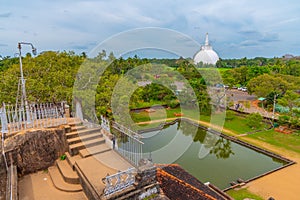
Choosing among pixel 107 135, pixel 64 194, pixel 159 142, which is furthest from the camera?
pixel 159 142

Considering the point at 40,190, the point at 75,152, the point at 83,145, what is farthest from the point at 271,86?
the point at 40,190

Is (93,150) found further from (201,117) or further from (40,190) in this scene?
(201,117)

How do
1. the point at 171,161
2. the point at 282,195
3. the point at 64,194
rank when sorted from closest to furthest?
the point at 64,194, the point at 282,195, the point at 171,161

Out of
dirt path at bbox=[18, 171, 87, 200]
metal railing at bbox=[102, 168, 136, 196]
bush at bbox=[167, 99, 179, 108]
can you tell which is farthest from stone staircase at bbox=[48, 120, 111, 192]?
bush at bbox=[167, 99, 179, 108]

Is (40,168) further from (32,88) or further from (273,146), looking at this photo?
(273,146)

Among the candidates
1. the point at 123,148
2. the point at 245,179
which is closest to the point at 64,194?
the point at 123,148

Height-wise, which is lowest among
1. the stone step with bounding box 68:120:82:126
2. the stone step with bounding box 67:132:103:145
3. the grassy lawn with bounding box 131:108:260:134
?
the grassy lawn with bounding box 131:108:260:134

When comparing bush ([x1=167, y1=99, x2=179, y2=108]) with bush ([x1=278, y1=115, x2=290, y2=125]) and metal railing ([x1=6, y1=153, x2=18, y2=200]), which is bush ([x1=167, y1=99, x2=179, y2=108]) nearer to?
bush ([x1=278, y1=115, x2=290, y2=125])
